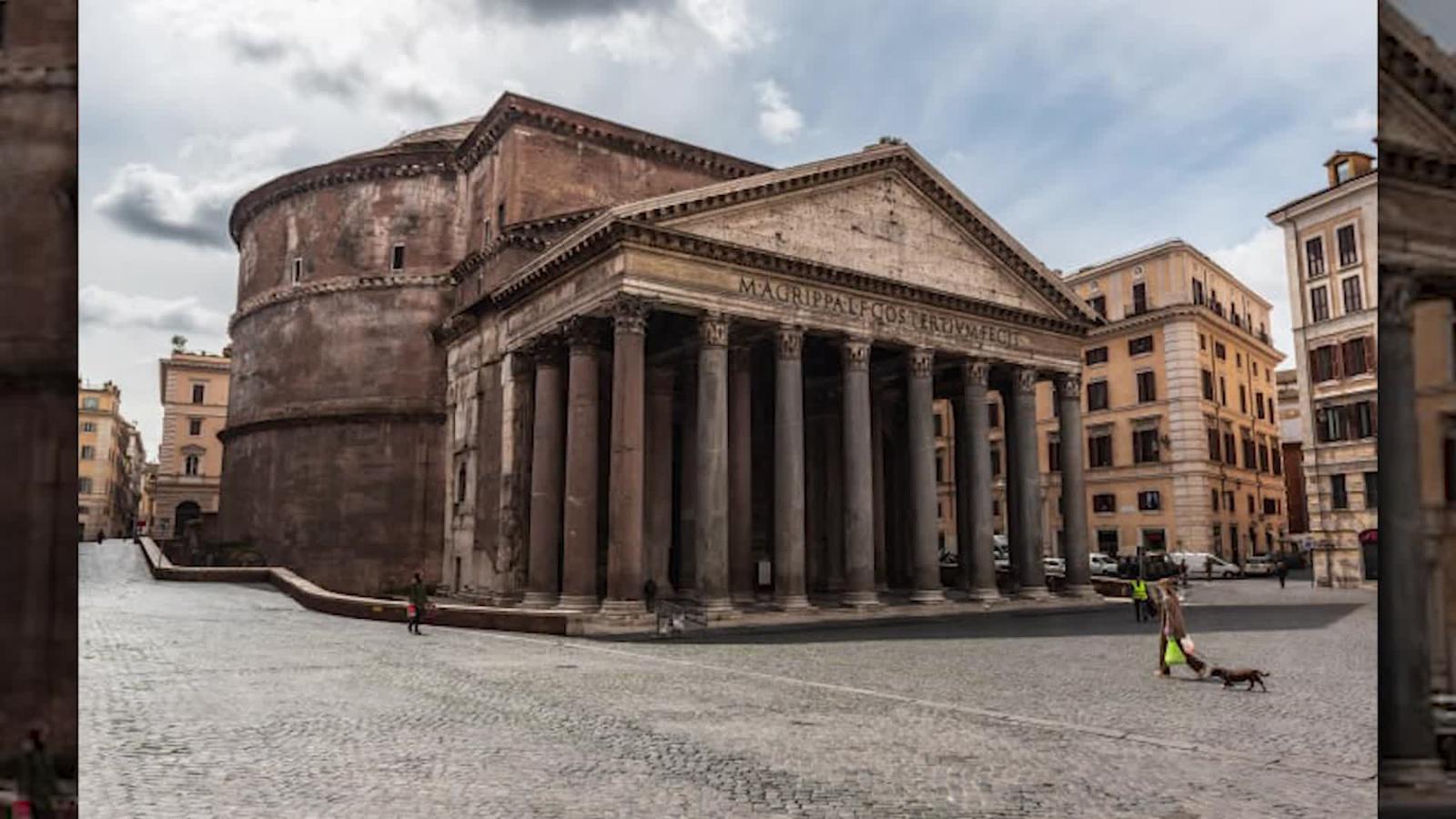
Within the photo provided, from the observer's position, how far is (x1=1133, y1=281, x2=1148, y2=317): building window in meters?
34.6

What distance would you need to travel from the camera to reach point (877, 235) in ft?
79.4

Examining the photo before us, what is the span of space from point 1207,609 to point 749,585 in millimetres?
11834

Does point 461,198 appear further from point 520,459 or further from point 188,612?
point 188,612

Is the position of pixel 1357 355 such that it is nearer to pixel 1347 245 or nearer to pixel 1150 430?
pixel 1347 245

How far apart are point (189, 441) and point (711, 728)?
44198 mm

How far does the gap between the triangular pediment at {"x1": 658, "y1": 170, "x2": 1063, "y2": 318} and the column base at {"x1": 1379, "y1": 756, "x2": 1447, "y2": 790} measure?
748 inches

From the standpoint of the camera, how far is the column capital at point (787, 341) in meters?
22.1

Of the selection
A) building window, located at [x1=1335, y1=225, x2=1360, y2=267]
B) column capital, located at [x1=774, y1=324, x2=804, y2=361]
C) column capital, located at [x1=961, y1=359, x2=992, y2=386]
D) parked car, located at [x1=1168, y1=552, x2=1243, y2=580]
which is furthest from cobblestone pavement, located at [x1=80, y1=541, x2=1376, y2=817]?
parked car, located at [x1=1168, y1=552, x2=1243, y2=580]

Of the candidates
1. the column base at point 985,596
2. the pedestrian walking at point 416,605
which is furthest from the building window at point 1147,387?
the pedestrian walking at point 416,605

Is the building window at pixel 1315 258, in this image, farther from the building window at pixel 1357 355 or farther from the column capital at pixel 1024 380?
the column capital at pixel 1024 380

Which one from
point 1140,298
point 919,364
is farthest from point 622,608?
point 1140,298

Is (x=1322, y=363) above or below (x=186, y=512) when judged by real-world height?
above

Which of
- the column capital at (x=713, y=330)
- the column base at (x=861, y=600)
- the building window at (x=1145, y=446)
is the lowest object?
the column base at (x=861, y=600)

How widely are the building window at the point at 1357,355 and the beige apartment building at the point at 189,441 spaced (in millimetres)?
45397
